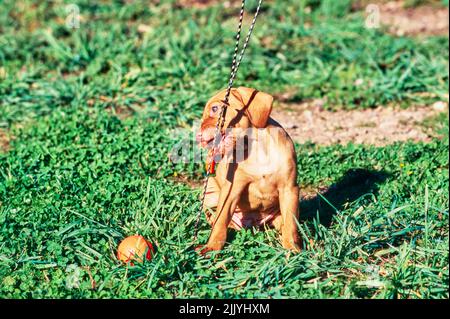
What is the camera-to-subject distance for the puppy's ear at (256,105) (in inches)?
207

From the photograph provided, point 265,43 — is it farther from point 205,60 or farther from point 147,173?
point 147,173

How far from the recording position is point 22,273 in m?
5.48

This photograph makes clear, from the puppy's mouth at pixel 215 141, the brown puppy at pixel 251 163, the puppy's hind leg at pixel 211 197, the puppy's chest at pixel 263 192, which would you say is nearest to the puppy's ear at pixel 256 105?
the brown puppy at pixel 251 163

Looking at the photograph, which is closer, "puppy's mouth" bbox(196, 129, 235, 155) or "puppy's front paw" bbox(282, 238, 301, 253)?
"puppy's mouth" bbox(196, 129, 235, 155)

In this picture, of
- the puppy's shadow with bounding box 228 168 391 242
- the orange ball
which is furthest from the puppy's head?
the puppy's shadow with bounding box 228 168 391 242

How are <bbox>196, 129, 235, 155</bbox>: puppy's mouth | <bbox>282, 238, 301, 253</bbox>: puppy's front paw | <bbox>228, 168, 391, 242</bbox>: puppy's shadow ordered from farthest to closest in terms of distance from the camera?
<bbox>228, 168, 391, 242</bbox>: puppy's shadow, <bbox>282, 238, 301, 253</bbox>: puppy's front paw, <bbox>196, 129, 235, 155</bbox>: puppy's mouth

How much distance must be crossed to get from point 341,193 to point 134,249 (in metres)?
2.03

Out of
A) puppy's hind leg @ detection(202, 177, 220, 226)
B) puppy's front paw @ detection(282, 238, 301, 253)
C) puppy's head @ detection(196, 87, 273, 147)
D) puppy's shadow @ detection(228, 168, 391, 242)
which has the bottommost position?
puppy's shadow @ detection(228, 168, 391, 242)

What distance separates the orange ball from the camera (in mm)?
5480

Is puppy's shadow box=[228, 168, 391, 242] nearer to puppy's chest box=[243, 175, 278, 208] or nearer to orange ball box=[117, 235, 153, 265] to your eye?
puppy's chest box=[243, 175, 278, 208]

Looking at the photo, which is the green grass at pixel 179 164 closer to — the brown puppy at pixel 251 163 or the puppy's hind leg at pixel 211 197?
the puppy's hind leg at pixel 211 197

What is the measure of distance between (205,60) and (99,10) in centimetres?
222
